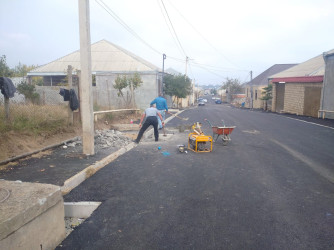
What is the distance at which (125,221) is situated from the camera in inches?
163

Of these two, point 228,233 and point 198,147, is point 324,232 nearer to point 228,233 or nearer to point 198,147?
point 228,233

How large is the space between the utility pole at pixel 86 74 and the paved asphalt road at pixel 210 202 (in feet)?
3.84

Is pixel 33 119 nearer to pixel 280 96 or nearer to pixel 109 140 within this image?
pixel 109 140

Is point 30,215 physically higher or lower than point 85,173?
higher

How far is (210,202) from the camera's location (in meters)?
4.82

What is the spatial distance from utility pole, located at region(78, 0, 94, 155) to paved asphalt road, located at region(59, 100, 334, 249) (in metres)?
1.17

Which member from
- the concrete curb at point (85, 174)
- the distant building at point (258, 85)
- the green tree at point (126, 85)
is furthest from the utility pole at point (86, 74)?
the distant building at point (258, 85)

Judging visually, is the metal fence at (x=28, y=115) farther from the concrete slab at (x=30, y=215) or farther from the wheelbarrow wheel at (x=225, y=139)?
the wheelbarrow wheel at (x=225, y=139)

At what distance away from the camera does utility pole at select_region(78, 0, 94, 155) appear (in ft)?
24.9

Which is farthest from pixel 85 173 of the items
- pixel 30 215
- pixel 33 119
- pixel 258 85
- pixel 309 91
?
pixel 258 85

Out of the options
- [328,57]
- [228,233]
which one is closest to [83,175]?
[228,233]

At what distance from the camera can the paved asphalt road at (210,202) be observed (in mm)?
3635

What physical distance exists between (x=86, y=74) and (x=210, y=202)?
505 centimetres

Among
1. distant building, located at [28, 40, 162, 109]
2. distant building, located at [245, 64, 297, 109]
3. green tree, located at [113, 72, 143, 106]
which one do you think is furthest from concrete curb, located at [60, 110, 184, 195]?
distant building, located at [245, 64, 297, 109]
